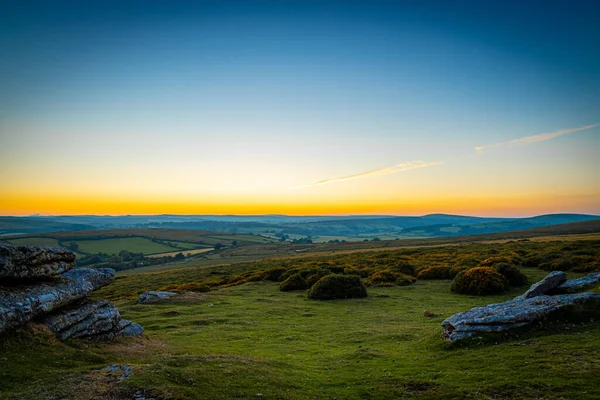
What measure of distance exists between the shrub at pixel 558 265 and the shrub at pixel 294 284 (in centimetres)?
2896

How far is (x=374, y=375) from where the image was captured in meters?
14.2

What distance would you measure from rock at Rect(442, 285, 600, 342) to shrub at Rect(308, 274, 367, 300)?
1767cm

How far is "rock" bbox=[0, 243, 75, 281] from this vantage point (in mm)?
14430

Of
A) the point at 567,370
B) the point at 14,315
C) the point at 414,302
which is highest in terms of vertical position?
the point at 14,315

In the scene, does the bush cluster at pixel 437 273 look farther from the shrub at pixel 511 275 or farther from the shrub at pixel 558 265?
the shrub at pixel 558 265

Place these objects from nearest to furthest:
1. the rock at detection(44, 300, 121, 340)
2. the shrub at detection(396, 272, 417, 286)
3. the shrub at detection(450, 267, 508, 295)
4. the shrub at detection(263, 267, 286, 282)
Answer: the rock at detection(44, 300, 121, 340), the shrub at detection(450, 267, 508, 295), the shrub at detection(396, 272, 417, 286), the shrub at detection(263, 267, 286, 282)

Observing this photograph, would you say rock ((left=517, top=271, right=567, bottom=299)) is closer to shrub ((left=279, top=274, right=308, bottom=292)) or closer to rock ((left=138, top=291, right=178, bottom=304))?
shrub ((left=279, top=274, right=308, bottom=292))

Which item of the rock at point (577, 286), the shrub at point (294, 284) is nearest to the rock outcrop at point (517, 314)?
the rock at point (577, 286)

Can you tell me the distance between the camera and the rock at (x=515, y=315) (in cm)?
1672

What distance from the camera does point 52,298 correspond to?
15.7 metres

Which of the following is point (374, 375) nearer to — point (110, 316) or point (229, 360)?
point (229, 360)

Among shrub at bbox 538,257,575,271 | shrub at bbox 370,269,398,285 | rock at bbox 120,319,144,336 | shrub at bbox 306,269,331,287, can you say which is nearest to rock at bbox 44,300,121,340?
rock at bbox 120,319,144,336

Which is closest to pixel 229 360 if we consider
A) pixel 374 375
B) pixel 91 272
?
pixel 374 375

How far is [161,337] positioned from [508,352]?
17.6 metres
